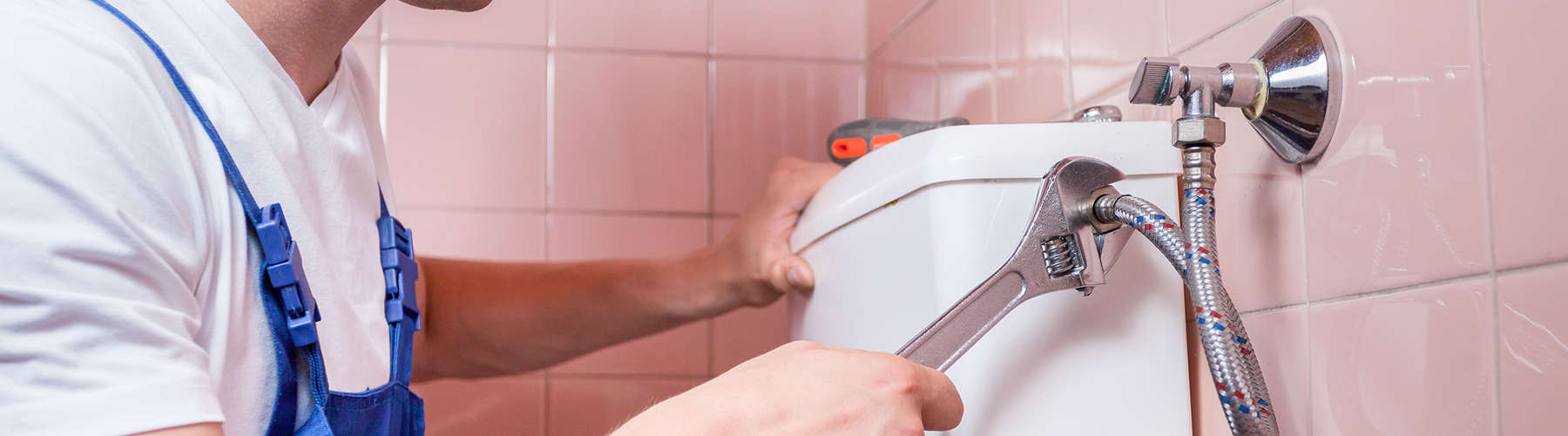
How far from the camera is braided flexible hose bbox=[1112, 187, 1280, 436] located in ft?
1.40

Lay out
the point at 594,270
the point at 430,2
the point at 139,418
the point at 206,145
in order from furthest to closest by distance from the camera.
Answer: the point at 594,270 → the point at 430,2 → the point at 206,145 → the point at 139,418

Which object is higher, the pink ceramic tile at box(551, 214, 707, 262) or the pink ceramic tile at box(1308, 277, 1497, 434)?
the pink ceramic tile at box(551, 214, 707, 262)

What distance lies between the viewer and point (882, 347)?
0.60 m

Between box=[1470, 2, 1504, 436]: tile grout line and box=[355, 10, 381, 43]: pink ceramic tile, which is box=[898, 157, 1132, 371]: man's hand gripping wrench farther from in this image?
box=[355, 10, 381, 43]: pink ceramic tile

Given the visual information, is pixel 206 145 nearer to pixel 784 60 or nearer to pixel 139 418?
pixel 139 418

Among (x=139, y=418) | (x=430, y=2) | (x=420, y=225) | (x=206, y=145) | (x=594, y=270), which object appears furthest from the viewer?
(x=420, y=225)

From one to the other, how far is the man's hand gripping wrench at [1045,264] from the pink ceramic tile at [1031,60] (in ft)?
0.83

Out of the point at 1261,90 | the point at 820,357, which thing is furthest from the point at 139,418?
the point at 1261,90

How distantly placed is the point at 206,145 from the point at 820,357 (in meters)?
0.35

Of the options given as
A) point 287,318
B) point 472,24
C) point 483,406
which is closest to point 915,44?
point 472,24

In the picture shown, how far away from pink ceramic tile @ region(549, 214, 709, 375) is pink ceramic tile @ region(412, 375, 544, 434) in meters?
0.05

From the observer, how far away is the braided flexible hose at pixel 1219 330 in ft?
1.40

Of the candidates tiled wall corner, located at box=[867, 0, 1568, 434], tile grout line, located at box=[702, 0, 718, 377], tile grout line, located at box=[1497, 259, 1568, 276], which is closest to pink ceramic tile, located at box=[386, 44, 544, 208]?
tile grout line, located at box=[702, 0, 718, 377]

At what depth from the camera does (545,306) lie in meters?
0.97
